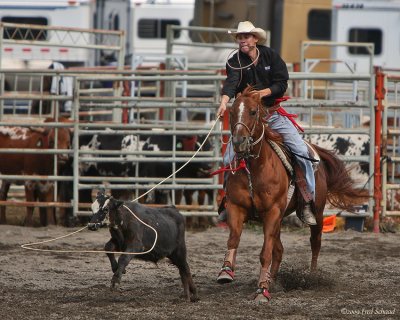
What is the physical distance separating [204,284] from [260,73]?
176 centimetres

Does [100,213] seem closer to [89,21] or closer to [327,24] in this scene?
[327,24]

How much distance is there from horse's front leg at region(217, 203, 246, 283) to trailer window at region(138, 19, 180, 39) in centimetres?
1822

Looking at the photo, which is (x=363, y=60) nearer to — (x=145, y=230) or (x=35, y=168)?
(x=35, y=168)

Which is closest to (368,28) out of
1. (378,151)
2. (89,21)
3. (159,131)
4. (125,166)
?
(89,21)

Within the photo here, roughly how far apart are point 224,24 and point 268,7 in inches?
56.1

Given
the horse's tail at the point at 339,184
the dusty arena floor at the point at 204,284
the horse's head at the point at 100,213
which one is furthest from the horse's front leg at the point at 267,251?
the horse's tail at the point at 339,184

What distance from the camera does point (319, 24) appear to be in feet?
67.5

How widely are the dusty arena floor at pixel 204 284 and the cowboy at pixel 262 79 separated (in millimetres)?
859

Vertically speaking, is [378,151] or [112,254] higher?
[378,151]

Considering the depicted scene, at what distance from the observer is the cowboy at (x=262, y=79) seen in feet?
25.3

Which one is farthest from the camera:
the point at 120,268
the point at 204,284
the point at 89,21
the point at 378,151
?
the point at 89,21

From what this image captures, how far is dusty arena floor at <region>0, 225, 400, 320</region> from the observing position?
6695mm

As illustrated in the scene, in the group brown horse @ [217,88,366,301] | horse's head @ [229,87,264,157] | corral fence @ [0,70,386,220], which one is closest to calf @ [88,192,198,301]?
brown horse @ [217,88,366,301]

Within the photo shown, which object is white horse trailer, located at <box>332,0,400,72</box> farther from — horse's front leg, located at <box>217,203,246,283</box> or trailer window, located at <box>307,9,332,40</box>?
horse's front leg, located at <box>217,203,246,283</box>
